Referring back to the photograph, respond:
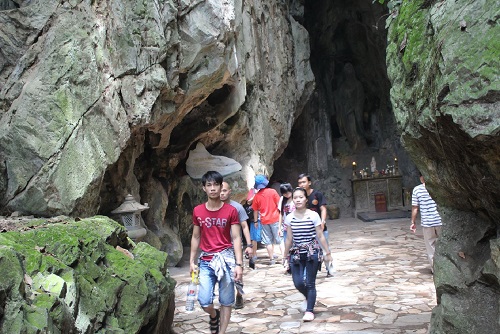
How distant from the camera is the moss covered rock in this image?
2.98 m

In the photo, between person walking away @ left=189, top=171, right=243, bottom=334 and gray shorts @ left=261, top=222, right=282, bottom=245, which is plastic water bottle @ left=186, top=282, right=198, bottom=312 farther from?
gray shorts @ left=261, top=222, right=282, bottom=245

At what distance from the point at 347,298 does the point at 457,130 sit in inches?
159

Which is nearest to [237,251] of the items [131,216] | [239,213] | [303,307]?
[239,213]

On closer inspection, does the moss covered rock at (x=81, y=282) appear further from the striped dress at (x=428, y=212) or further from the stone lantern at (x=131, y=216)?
the striped dress at (x=428, y=212)

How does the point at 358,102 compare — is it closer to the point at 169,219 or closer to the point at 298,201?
the point at 169,219

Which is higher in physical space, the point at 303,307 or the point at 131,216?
the point at 131,216

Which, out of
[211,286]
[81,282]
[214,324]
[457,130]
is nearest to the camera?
[457,130]

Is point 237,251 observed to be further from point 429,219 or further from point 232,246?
point 429,219

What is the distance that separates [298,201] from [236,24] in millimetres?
6668

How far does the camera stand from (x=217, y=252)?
14.7 feet

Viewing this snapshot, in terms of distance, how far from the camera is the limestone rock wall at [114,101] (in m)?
6.54

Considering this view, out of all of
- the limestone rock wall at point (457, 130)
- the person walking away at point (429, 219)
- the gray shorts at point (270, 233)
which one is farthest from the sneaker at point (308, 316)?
the gray shorts at point (270, 233)

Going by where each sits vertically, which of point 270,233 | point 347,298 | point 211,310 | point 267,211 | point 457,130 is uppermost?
point 457,130

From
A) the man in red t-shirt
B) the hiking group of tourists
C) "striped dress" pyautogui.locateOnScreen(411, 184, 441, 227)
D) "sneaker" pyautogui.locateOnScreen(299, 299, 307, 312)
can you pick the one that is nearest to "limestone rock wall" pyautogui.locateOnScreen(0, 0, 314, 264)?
the man in red t-shirt
